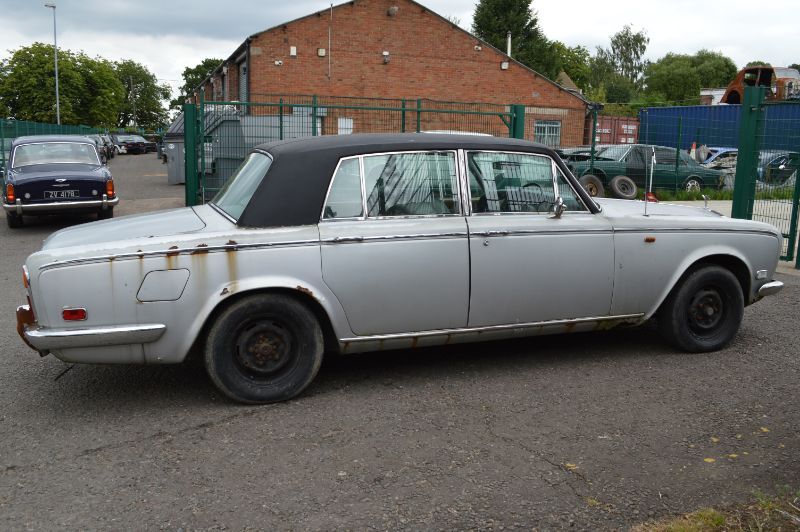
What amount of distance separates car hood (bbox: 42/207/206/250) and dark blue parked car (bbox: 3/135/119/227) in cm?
930

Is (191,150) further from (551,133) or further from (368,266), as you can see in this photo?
(368,266)

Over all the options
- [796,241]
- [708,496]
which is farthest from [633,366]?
[796,241]

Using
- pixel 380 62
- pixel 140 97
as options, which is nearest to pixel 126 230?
pixel 380 62

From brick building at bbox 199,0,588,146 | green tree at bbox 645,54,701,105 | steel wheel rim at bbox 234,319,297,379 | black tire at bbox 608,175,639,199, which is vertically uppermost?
green tree at bbox 645,54,701,105

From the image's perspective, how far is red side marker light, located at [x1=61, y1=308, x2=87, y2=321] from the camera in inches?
171

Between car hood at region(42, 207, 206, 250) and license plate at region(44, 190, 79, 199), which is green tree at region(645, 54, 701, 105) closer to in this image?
license plate at region(44, 190, 79, 199)

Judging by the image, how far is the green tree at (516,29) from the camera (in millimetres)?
62438

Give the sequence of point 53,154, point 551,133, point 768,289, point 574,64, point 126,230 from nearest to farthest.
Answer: point 126,230, point 768,289, point 53,154, point 551,133, point 574,64

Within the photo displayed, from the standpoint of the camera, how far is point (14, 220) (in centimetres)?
1398

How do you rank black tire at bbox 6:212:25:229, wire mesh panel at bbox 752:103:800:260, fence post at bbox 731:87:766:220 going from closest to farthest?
wire mesh panel at bbox 752:103:800:260, fence post at bbox 731:87:766:220, black tire at bbox 6:212:25:229

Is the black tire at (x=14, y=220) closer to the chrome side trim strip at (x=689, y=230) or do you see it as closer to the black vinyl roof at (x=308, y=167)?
the black vinyl roof at (x=308, y=167)

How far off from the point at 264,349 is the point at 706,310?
3.36 metres

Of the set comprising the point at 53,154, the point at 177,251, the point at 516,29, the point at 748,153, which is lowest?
the point at 177,251

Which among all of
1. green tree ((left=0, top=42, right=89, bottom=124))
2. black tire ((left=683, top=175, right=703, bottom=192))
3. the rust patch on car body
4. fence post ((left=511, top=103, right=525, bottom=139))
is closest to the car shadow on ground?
the rust patch on car body
